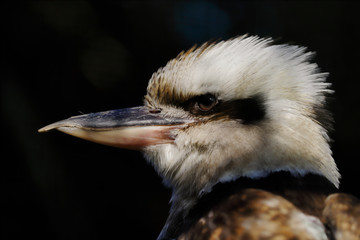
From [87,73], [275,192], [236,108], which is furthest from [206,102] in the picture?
[87,73]

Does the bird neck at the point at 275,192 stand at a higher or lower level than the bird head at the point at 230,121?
lower

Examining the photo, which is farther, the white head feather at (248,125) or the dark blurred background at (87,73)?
the dark blurred background at (87,73)

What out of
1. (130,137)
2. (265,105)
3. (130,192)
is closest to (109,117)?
(130,137)

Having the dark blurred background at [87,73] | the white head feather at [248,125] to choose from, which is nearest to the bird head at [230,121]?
the white head feather at [248,125]

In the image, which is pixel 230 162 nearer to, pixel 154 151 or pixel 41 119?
pixel 154 151

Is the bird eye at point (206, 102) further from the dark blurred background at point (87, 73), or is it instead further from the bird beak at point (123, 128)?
the dark blurred background at point (87, 73)

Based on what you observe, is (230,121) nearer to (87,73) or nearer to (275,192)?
(275,192)

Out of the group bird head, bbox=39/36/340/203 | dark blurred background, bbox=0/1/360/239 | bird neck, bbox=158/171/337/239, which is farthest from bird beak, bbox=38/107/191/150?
dark blurred background, bbox=0/1/360/239

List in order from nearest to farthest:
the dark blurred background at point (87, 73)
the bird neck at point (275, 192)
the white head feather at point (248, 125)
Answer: the bird neck at point (275, 192) < the white head feather at point (248, 125) < the dark blurred background at point (87, 73)
